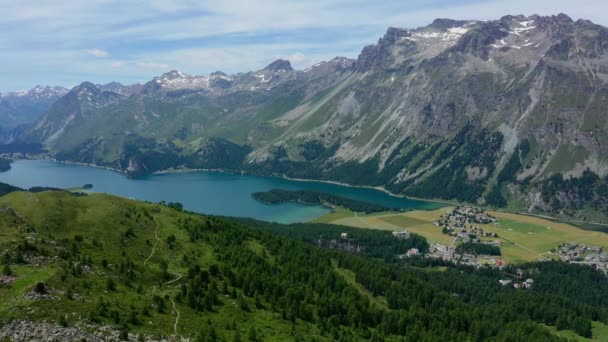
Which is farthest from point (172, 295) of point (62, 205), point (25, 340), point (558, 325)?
point (558, 325)

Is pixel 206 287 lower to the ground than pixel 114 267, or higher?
lower

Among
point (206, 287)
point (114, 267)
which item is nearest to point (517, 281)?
point (206, 287)

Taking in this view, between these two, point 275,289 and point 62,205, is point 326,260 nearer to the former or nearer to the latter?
point 275,289

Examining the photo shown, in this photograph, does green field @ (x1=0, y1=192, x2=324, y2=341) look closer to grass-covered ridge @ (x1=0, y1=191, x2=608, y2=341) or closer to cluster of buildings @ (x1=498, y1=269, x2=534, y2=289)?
grass-covered ridge @ (x1=0, y1=191, x2=608, y2=341)

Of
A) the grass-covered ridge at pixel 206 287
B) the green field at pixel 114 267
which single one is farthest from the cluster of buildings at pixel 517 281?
the green field at pixel 114 267

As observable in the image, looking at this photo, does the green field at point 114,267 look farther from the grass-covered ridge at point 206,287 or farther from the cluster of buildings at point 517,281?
the cluster of buildings at point 517,281

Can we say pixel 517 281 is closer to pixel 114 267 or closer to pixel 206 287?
pixel 206 287

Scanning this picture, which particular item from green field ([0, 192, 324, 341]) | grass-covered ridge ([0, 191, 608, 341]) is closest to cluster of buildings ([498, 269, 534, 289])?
grass-covered ridge ([0, 191, 608, 341])

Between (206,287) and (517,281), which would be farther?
(517,281)

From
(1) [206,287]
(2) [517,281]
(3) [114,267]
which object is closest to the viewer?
(3) [114,267]
